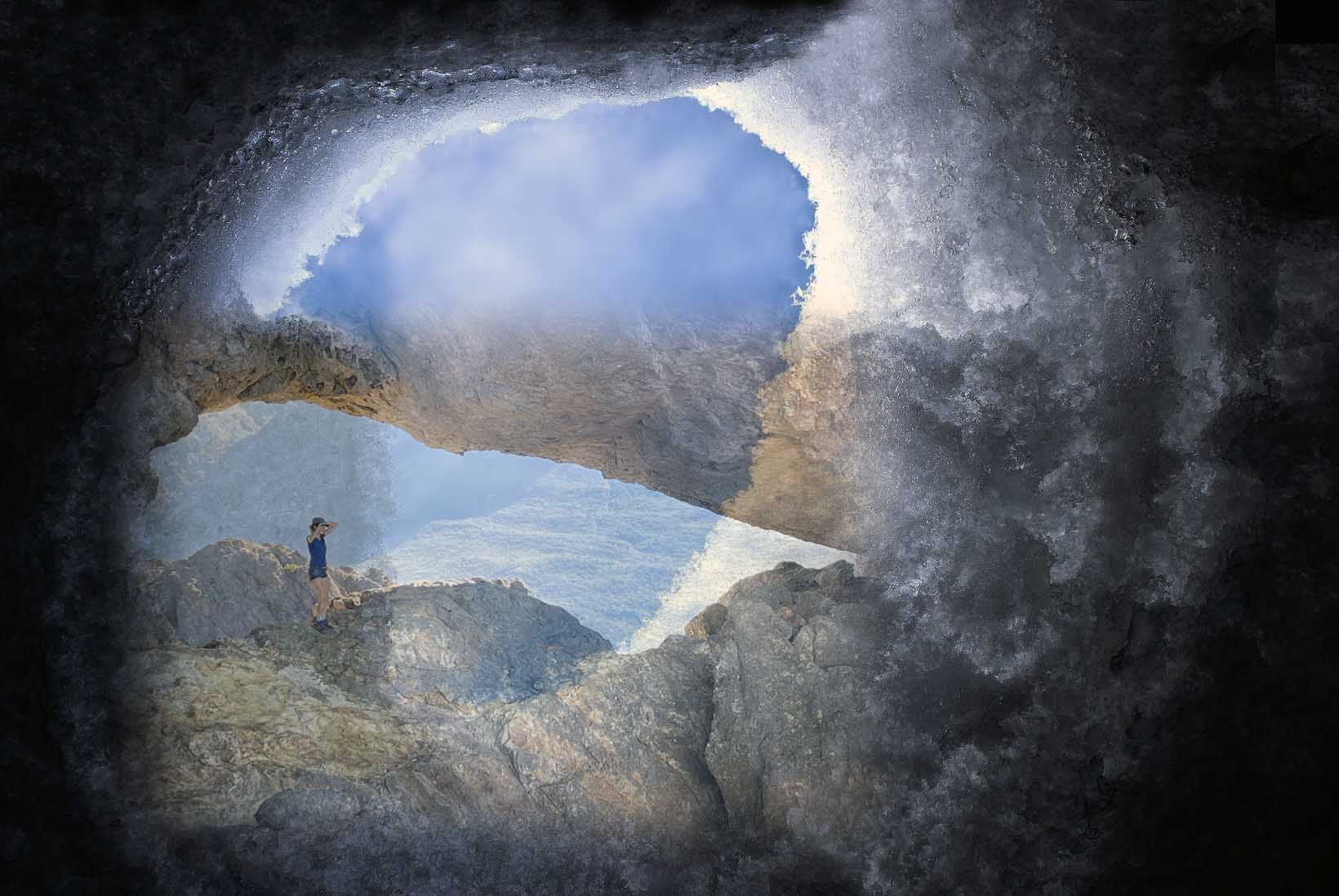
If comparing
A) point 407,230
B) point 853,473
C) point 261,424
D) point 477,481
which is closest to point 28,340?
point 407,230

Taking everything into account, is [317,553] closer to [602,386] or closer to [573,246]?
[602,386]

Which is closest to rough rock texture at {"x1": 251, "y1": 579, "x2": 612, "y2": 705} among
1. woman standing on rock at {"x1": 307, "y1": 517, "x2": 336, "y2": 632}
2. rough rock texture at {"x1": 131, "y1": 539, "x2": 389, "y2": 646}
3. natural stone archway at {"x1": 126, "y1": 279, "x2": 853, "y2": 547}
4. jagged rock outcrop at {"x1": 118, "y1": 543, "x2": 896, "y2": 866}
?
jagged rock outcrop at {"x1": 118, "y1": 543, "x2": 896, "y2": 866}

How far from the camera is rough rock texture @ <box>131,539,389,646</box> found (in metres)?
4.07

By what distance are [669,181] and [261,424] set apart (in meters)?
7.30

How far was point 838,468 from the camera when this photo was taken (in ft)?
12.1

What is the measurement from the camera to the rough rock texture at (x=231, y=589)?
13.4 feet

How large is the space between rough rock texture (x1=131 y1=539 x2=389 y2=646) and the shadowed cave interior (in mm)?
787

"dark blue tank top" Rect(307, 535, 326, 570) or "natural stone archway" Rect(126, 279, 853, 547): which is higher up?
"natural stone archway" Rect(126, 279, 853, 547)

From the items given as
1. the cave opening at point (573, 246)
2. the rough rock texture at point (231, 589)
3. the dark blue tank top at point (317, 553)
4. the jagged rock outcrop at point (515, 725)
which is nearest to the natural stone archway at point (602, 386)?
the cave opening at point (573, 246)

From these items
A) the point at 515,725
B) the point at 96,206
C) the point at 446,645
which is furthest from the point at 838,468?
the point at 96,206

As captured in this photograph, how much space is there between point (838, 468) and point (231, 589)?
2973mm

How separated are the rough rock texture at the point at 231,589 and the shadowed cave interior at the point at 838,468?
0.79 meters

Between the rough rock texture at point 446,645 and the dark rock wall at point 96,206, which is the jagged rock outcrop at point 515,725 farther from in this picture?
the dark rock wall at point 96,206

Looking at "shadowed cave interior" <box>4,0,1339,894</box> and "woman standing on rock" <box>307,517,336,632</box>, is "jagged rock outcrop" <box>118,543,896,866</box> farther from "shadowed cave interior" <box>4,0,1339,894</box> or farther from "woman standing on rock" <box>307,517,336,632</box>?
"woman standing on rock" <box>307,517,336,632</box>
